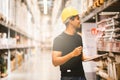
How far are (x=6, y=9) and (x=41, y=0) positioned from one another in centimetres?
1121

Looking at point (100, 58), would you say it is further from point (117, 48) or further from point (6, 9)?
point (6, 9)

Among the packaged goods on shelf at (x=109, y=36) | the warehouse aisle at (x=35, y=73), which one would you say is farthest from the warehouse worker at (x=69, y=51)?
the warehouse aisle at (x=35, y=73)

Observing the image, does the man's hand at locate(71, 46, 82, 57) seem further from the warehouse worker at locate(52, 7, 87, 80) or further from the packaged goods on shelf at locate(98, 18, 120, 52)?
the packaged goods on shelf at locate(98, 18, 120, 52)

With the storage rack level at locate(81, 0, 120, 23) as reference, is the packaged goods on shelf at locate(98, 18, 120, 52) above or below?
below

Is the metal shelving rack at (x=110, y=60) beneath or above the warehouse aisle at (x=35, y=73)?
above

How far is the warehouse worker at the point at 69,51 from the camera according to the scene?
107 inches

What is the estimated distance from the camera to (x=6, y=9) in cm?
503

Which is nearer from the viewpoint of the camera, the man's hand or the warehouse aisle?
the man's hand

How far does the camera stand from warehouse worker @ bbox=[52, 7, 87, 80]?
8.90 ft

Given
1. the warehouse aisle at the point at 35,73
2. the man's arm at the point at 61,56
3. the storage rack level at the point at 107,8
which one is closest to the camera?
the storage rack level at the point at 107,8

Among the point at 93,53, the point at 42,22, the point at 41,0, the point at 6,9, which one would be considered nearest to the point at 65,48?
the point at 93,53

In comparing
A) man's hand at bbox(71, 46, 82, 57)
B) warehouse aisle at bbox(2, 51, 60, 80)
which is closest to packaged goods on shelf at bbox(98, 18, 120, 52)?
man's hand at bbox(71, 46, 82, 57)

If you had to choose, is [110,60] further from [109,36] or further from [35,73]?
[35,73]

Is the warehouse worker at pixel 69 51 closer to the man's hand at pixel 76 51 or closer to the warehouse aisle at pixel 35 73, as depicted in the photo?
the man's hand at pixel 76 51
